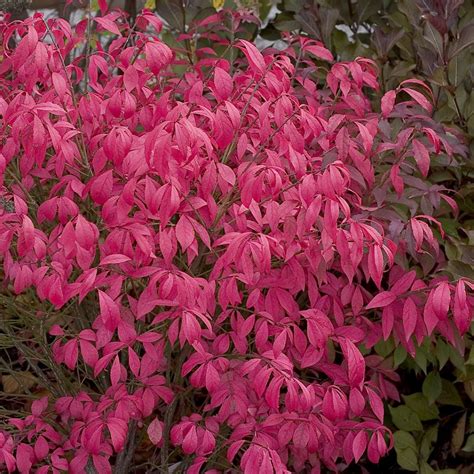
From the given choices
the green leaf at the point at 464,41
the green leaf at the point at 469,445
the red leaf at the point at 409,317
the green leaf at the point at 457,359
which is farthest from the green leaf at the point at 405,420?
the green leaf at the point at 464,41

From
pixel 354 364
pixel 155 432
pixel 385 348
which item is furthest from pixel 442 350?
pixel 155 432

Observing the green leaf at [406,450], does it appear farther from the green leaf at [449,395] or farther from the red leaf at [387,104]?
the red leaf at [387,104]

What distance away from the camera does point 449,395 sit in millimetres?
2934

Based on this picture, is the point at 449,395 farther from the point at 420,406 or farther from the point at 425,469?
the point at 425,469

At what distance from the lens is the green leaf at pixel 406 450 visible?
285 cm

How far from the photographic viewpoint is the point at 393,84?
307 centimetres

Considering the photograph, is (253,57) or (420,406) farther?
(420,406)

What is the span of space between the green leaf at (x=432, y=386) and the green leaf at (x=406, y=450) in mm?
140

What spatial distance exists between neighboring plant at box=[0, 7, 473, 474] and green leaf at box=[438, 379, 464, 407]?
0.28 m

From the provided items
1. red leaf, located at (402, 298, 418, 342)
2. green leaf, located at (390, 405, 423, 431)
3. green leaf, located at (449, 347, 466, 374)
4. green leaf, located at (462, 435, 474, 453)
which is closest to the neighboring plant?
red leaf, located at (402, 298, 418, 342)

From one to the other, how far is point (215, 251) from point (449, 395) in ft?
A: 3.58

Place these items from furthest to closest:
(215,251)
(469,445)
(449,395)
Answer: (449,395) → (469,445) → (215,251)

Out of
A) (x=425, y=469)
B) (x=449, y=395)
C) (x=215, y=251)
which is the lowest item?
(x=425, y=469)

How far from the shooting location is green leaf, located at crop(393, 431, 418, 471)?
2848 millimetres
